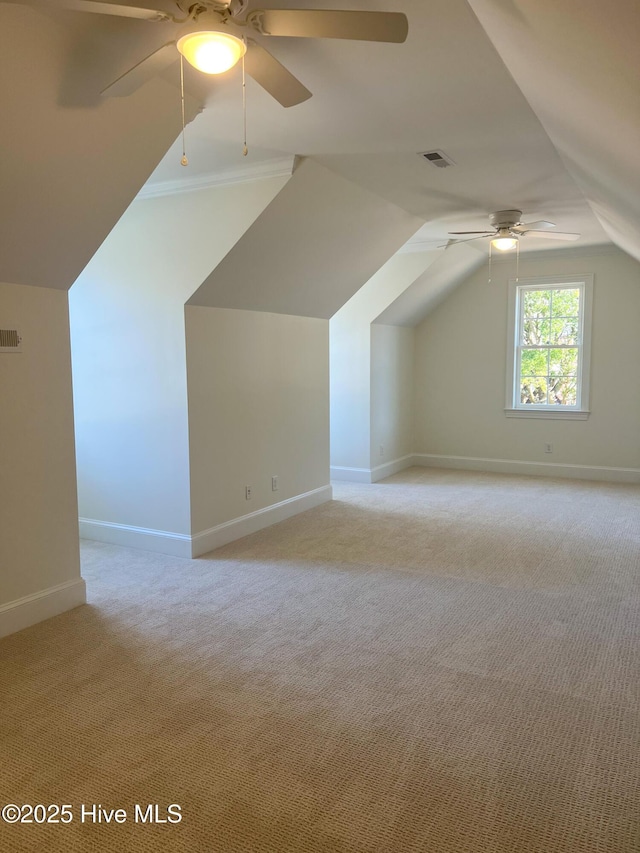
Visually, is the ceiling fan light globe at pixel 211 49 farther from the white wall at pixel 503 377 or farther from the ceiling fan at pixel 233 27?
the white wall at pixel 503 377

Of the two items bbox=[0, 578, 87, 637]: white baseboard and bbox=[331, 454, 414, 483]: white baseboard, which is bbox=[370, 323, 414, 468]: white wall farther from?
bbox=[0, 578, 87, 637]: white baseboard

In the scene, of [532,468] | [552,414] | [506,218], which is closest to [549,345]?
[552,414]

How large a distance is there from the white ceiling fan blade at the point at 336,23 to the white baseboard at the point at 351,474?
5404 millimetres

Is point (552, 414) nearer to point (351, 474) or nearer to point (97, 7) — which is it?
point (351, 474)

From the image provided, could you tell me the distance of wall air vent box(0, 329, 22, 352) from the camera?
3109 mm

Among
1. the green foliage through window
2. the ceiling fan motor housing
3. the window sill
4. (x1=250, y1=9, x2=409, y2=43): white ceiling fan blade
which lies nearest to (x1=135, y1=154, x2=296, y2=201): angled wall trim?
(x1=250, y1=9, x2=409, y2=43): white ceiling fan blade

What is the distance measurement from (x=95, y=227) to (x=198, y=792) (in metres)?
2.63

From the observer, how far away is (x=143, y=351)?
441 cm

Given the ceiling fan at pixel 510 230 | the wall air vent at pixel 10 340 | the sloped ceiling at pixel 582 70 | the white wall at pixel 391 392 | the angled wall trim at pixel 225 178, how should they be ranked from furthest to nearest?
1. the white wall at pixel 391 392
2. the ceiling fan at pixel 510 230
3. the angled wall trim at pixel 225 178
4. the wall air vent at pixel 10 340
5. the sloped ceiling at pixel 582 70

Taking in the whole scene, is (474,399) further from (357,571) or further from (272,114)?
(272,114)

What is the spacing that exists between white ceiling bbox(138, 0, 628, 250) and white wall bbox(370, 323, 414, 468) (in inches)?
Answer: 97.3

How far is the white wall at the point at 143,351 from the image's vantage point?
4.12 meters

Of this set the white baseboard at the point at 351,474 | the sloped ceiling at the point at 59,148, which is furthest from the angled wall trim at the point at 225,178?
the white baseboard at the point at 351,474

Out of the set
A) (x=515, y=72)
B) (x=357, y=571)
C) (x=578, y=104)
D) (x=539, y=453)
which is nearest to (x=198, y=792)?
(x=357, y=571)
